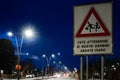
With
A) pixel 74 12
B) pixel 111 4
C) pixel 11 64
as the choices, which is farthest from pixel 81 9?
pixel 11 64

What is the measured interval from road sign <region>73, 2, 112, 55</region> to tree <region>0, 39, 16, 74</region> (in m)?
110

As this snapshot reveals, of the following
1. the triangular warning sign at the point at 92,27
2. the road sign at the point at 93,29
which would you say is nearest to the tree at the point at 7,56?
the road sign at the point at 93,29

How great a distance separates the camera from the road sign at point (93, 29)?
7031mm

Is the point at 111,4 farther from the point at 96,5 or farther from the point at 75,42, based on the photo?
the point at 75,42

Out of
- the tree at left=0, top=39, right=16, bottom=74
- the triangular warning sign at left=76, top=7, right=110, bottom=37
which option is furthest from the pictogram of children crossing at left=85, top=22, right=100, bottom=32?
the tree at left=0, top=39, right=16, bottom=74

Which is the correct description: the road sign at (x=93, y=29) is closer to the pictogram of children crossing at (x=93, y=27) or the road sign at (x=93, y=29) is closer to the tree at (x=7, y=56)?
the pictogram of children crossing at (x=93, y=27)

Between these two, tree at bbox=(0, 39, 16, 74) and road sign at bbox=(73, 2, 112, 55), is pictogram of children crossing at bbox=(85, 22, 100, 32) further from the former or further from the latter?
tree at bbox=(0, 39, 16, 74)

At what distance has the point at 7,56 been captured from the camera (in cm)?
11869

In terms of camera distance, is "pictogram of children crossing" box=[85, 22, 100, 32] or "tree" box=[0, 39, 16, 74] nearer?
"pictogram of children crossing" box=[85, 22, 100, 32]

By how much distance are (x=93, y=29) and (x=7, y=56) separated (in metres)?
113

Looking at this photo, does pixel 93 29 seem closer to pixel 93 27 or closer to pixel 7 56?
pixel 93 27

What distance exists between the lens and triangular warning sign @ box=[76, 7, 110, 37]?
705 cm

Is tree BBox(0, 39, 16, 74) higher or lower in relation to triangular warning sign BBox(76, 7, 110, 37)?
higher

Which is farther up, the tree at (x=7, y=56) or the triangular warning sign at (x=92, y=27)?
the tree at (x=7, y=56)
